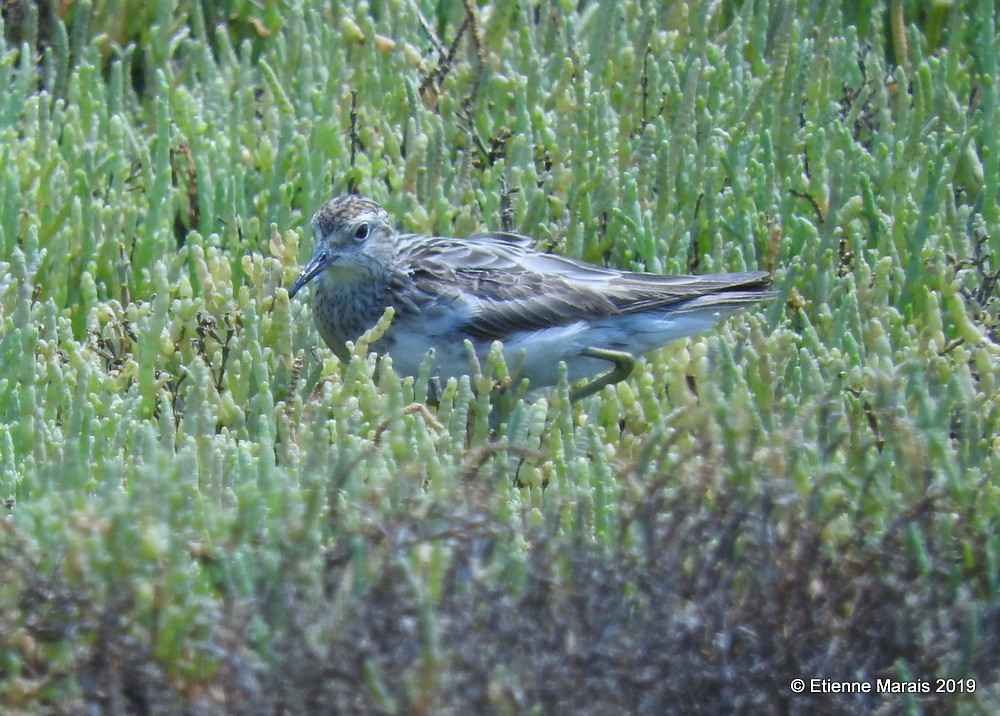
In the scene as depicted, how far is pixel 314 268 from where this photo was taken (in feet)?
18.4

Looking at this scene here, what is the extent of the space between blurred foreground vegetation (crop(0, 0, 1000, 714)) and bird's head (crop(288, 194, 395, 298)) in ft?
0.76

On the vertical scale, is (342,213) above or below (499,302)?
above

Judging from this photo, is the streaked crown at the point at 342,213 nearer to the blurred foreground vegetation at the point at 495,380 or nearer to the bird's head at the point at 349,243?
the bird's head at the point at 349,243

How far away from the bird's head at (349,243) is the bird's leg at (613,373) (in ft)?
3.10

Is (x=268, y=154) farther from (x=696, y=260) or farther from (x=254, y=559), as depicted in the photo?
(x=254, y=559)

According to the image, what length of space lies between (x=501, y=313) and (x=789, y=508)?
8.06 feet

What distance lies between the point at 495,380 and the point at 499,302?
37 centimetres

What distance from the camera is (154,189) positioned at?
619 centimetres

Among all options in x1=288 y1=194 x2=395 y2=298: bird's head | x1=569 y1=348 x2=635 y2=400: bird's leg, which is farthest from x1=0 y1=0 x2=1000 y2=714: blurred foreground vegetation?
x1=288 y1=194 x2=395 y2=298: bird's head

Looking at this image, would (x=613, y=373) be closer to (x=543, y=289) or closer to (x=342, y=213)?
(x=543, y=289)

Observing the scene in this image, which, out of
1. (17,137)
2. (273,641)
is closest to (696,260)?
(17,137)

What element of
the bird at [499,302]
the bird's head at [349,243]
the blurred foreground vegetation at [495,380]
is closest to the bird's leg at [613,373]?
the bird at [499,302]

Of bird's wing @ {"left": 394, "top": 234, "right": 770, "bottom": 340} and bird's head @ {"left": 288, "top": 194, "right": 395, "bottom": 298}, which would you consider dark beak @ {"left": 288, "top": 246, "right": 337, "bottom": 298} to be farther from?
bird's wing @ {"left": 394, "top": 234, "right": 770, "bottom": 340}

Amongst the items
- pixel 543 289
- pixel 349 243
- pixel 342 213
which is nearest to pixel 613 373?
pixel 543 289
